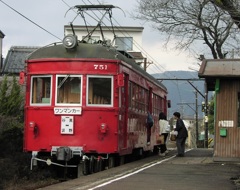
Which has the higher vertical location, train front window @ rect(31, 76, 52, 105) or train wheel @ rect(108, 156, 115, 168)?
train front window @ rect(31, 76, 52, 105)

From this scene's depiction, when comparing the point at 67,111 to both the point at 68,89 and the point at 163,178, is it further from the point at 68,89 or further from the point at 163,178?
the point at 163,178

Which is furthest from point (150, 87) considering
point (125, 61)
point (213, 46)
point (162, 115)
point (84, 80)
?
point (213, 46)

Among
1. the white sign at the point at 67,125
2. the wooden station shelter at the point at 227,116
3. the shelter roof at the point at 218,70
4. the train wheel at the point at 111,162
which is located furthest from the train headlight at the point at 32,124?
the wooden station shelter at the point at 227,116

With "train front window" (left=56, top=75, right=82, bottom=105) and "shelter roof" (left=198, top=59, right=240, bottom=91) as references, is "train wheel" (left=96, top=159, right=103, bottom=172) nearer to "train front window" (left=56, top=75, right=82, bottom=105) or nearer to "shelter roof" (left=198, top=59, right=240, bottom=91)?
"train front window" (left=56, top=75, right=82, bottom=105)

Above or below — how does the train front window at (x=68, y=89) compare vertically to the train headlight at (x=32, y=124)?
above

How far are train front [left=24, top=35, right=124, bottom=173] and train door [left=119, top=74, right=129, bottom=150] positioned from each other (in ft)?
1.15

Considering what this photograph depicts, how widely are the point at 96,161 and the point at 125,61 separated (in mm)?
2855

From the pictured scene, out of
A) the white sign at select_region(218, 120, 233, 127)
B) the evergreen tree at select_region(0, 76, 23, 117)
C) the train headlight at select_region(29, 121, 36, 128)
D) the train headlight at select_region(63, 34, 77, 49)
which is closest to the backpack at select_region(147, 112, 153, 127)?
the white sign at select_region(218, 120, 233, 127)

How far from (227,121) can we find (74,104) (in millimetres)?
5263

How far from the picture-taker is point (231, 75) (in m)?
14.3

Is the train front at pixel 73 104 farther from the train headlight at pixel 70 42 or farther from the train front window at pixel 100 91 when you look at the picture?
the train headlight at pixel 70 42

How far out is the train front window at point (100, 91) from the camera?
12094mm

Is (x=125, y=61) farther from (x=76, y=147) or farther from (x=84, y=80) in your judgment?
(x=76, y=147)

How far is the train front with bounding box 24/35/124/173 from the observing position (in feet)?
39.2
